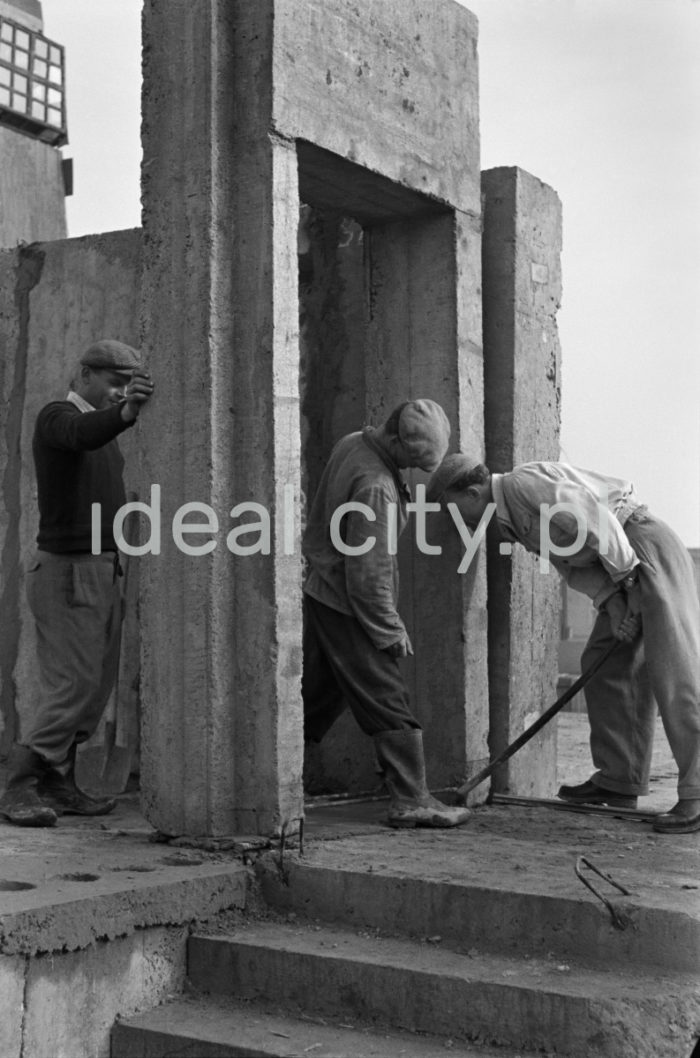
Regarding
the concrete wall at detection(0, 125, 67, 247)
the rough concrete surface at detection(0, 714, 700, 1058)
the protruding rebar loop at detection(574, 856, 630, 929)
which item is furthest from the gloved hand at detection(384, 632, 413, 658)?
the concrete wall at detection(0, 125, 67, 247)

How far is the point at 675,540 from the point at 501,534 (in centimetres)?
81

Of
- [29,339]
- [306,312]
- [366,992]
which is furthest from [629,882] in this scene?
[29,339]

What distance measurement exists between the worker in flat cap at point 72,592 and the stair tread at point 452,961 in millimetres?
1753

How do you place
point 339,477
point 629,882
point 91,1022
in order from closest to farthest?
point 91,1022 → point 629,882 → point 339,477

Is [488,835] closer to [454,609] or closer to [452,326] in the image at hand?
[454,609]

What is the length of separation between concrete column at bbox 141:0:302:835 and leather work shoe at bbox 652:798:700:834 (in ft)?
5.12

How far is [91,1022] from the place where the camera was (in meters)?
4.21

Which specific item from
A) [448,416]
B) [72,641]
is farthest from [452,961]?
[448,416]

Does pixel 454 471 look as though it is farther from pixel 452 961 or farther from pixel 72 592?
pixel 452 961

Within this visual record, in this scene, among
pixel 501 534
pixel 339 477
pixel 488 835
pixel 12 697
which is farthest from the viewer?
pixel 12 697

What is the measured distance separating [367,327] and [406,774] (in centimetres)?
230

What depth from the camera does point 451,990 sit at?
416 centimetres

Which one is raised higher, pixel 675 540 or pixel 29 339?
pixel 29 339

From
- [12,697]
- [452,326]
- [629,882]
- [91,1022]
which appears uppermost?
[452,326]
